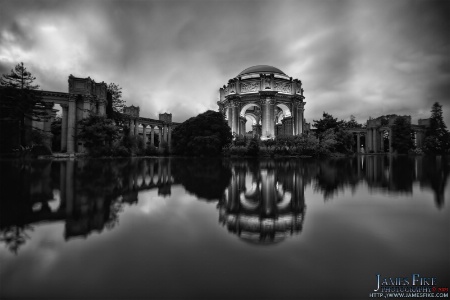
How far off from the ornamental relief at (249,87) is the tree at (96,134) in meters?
27.9

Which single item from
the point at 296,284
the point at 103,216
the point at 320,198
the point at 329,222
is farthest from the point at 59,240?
the point at 320,198

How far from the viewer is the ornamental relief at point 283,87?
137 feet

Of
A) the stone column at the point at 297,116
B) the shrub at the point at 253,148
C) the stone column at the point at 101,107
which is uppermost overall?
the stone column at the point at 297,116

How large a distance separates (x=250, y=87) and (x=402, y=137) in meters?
33.4

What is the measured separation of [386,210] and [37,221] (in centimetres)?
495

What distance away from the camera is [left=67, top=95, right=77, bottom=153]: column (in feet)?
79.7

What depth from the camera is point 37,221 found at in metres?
2.79

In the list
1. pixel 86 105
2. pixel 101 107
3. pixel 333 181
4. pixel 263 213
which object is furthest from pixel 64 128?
pixel 263 213

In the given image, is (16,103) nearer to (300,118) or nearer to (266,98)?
(266,98)

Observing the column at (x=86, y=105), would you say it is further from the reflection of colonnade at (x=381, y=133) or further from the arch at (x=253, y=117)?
the reflection of colonnade at (x=381, y=133)

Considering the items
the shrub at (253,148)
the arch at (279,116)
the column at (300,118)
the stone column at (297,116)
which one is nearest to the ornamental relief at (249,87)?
the stone column at (297,116)

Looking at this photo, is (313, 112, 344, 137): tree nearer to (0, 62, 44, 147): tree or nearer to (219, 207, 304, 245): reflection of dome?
(219, 207, 304, 245): reflection of dome

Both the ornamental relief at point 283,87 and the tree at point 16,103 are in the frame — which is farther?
the ornamental relief at point 283,87

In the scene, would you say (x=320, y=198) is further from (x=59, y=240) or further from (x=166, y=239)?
(x=59, y=240)
